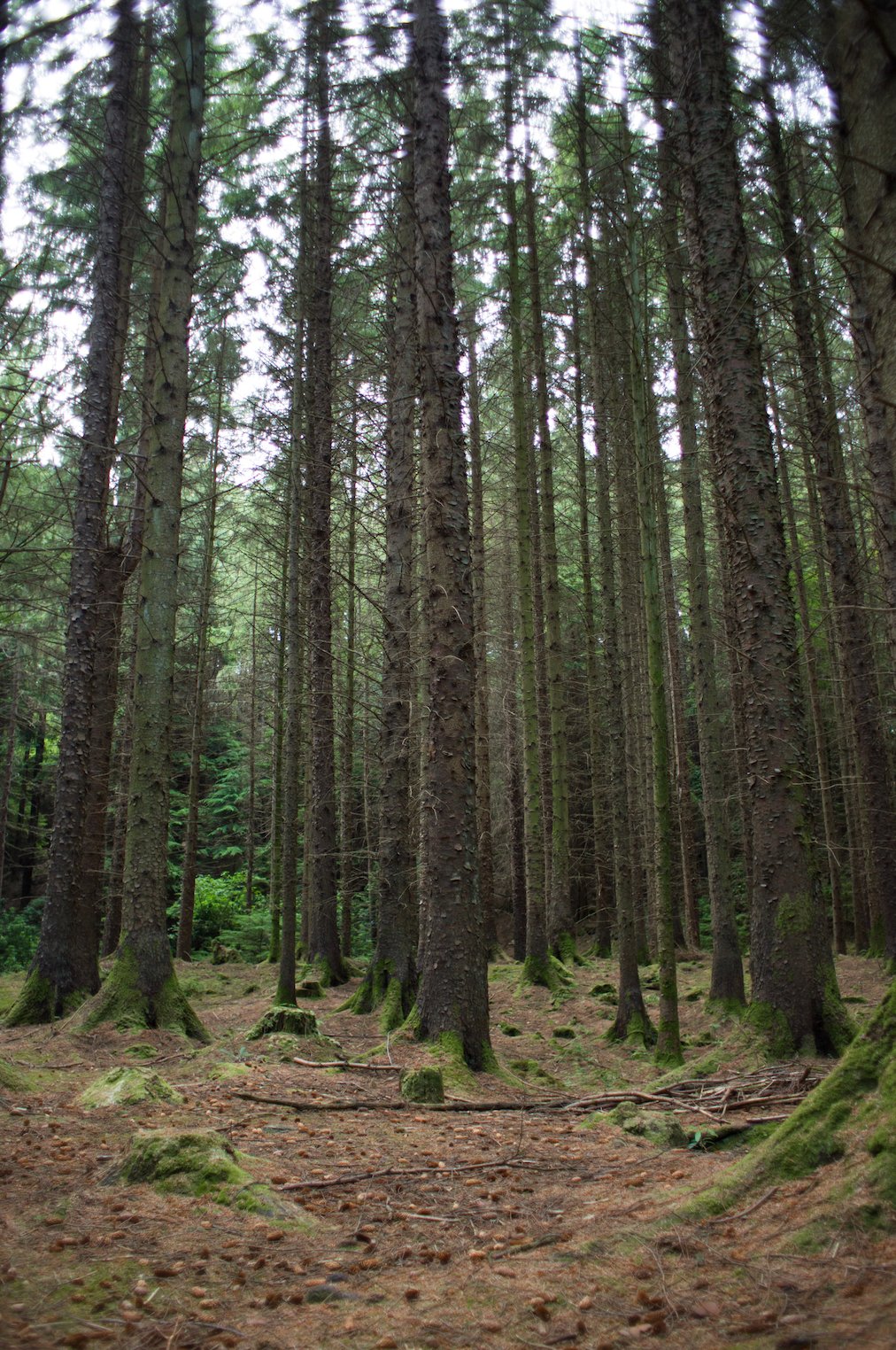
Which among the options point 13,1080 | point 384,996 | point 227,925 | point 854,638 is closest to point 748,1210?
point 13,1080

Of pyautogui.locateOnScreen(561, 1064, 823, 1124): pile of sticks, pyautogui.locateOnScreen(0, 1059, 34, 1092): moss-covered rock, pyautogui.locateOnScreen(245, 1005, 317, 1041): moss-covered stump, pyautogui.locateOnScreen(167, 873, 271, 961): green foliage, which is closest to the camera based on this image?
pyautogui.locateOnScreen(561, 1064, 823, 1124): pile of sticks

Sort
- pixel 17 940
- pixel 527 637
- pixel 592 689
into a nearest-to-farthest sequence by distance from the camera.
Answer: pixel 527 637 → pixel 592 689 → pixel 17 940

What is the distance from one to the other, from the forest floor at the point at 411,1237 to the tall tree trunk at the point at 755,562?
66cm

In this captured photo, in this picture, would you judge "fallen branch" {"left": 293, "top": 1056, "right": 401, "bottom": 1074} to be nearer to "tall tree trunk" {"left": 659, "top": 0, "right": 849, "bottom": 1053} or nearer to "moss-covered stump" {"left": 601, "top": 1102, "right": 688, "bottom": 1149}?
"moss-covered stump" {"left": 601, "top": 1102, "right": 688, "bottom": 1149}

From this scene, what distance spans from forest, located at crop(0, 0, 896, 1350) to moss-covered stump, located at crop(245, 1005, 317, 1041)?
1.2 inches

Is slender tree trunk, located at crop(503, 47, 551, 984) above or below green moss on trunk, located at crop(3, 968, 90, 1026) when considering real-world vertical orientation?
above

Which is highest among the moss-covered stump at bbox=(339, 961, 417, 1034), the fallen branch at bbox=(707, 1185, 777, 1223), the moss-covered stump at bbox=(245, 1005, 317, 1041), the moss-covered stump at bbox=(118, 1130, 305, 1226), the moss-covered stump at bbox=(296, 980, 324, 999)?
the fallen branch at bbox=(707, 1185, 777, 1223)

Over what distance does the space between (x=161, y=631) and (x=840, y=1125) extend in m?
7.78

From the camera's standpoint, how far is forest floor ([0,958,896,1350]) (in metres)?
2.06

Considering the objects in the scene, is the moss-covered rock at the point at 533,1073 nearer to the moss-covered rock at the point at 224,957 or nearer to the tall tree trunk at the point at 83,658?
the tall tree trunk at the point at 83,658

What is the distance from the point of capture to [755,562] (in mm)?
6641

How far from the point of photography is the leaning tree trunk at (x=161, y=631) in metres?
7.75

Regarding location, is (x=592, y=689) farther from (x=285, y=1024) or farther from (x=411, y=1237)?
(x=411, y=1237)

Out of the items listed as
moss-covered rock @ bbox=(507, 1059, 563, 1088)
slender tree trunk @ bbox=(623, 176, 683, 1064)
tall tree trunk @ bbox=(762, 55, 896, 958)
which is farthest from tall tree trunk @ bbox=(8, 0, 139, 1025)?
tall tree trunk @ bbox=(762, 55, 896, 958)
